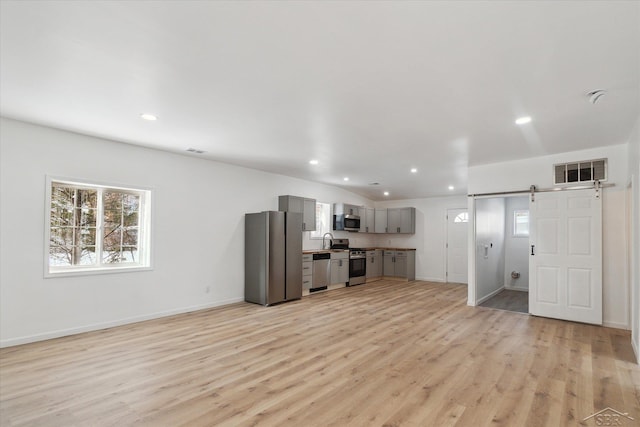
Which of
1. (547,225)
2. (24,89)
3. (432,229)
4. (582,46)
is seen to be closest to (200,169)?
(24,89)

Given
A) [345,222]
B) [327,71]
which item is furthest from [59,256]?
[345,222]

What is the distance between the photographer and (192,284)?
5480 millimetres

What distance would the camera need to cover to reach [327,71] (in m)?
2.59

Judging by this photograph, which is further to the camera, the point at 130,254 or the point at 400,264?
the point at 400,264

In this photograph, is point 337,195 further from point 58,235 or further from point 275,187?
point 58,235

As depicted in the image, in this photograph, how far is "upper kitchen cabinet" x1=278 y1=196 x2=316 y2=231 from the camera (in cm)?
698

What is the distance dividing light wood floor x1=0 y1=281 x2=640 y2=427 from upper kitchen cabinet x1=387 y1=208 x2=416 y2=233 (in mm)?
4703

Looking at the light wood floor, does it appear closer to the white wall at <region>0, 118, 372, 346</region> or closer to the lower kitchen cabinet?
the white wall at <region>0, 118, 372, 346</region>

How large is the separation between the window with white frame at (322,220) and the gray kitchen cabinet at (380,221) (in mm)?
2015

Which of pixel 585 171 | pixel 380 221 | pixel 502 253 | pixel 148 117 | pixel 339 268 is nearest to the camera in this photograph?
pixel 148 117

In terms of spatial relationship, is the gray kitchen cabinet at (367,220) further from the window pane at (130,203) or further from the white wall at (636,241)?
the white wall at (636,241)

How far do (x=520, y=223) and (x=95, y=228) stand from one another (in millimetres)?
8765

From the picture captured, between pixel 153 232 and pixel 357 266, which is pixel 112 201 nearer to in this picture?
pixel 153 232

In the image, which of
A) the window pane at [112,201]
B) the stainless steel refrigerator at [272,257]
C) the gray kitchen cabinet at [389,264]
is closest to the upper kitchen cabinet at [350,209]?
the gray kitchen cabinet at [389,264]
